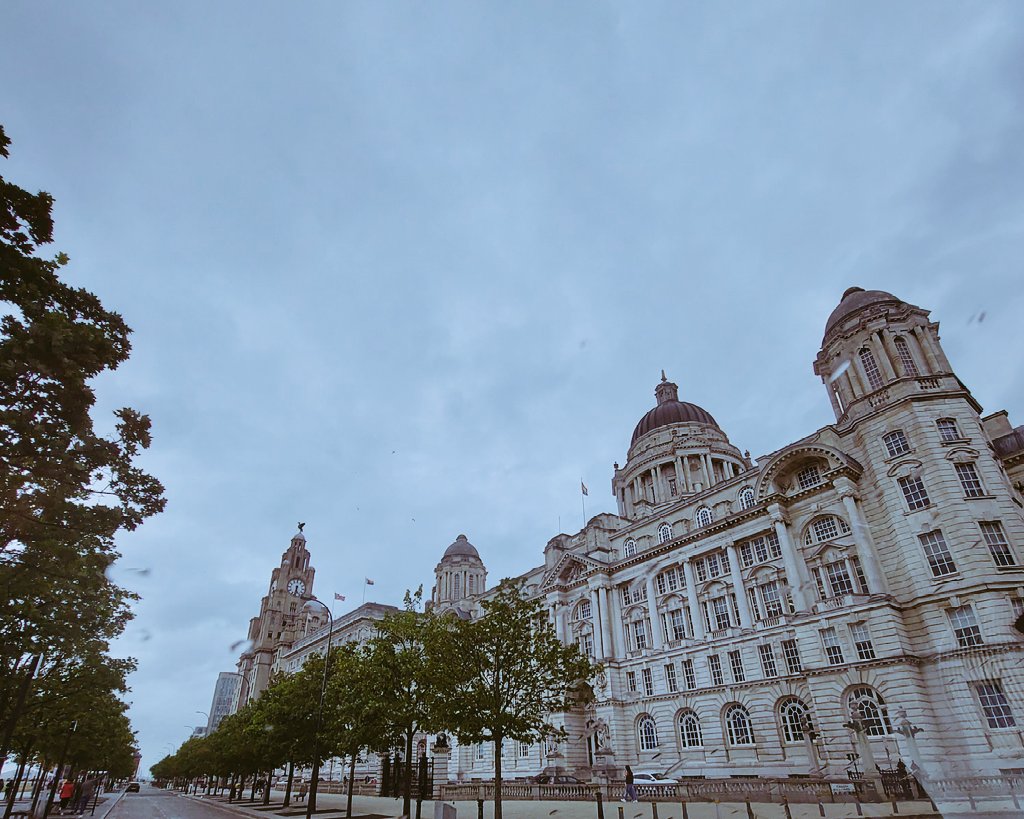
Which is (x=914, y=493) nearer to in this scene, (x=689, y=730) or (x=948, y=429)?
(x=948, y=429)

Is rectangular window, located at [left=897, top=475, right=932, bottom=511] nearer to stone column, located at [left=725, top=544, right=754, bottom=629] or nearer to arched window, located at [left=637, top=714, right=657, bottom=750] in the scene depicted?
stone column, located at [left=725, top=544, right=754, bottom=629]

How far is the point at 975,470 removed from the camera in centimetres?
3753

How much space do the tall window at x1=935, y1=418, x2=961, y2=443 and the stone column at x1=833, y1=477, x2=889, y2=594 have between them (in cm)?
648

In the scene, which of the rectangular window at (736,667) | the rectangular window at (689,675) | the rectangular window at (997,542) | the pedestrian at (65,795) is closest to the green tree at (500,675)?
the rectangular window at (736,667)

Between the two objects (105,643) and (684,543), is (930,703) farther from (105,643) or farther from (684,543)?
(105,643)

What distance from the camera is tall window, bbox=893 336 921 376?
43156 mm

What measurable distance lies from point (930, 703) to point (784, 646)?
903 centimetres

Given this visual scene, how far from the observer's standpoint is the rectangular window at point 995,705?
31.3 metres

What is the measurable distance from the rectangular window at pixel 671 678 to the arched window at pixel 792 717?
29.9 feet

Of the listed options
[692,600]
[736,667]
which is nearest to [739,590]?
[692,600]

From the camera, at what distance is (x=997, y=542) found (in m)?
35.2

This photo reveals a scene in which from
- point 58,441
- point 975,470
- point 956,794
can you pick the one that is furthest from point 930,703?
point 58,441

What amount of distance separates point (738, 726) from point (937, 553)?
18579mm

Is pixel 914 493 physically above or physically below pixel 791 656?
above
